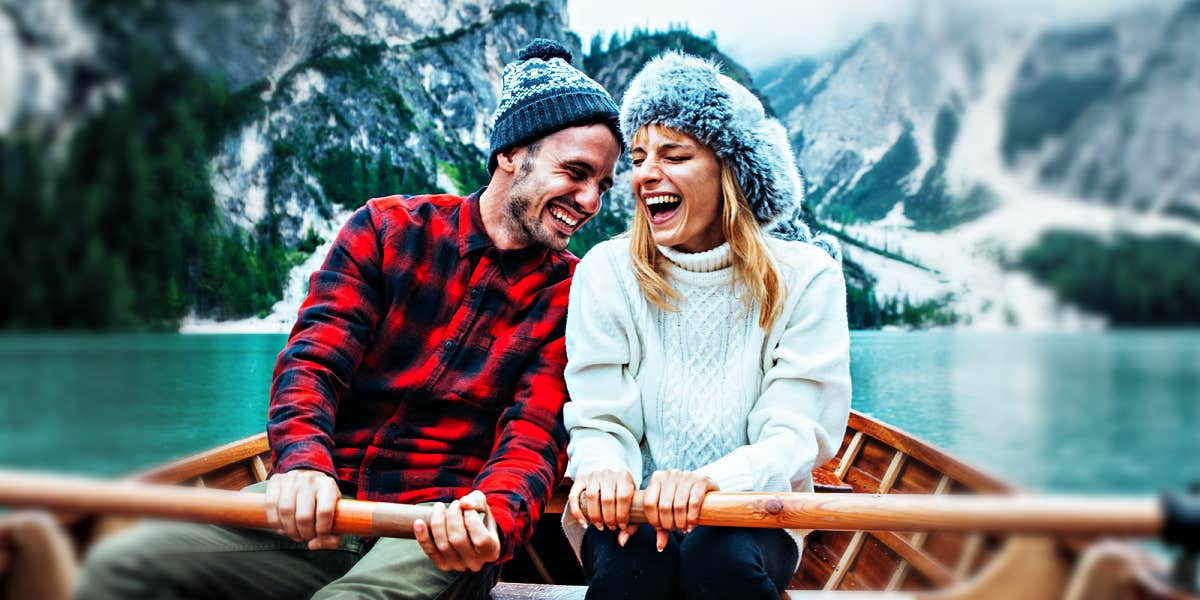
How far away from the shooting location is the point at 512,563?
10.0ft

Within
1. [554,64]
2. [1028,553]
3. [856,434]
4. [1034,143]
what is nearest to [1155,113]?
[1034,143]

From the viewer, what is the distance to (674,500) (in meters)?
1.83

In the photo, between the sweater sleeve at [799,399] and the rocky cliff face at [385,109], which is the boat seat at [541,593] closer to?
the sweater sleeve at [799,399]

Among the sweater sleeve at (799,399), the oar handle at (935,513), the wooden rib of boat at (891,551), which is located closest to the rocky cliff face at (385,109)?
the wooden rib of boat at (891,551)

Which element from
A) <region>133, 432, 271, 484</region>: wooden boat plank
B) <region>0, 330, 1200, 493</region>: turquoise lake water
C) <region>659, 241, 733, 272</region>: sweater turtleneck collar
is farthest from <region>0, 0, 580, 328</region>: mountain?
<region>659, 241, 733, 272</region>: sweater turtleneck collar

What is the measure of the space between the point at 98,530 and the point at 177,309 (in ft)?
0.99

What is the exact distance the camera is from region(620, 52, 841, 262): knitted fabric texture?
233 centimetres

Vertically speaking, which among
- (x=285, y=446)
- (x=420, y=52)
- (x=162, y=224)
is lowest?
(x=285, y=446)

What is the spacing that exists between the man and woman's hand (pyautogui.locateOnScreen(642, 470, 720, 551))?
387 millimetres

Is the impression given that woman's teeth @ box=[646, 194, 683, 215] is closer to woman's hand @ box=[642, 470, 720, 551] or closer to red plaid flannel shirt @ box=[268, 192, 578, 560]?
red plaid flannel shirt @ box=[268, 192, 578, 560]

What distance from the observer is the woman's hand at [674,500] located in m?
1.82

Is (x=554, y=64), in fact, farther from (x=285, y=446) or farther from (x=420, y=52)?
(x=420, y=52)

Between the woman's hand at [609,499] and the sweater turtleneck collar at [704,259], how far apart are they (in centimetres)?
73

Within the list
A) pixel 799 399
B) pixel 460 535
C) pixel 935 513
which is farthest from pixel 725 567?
pixel 935 513
